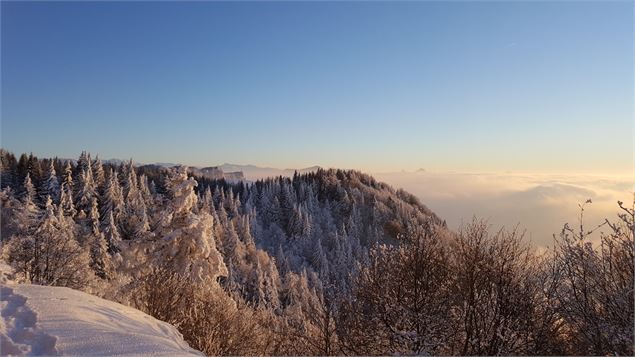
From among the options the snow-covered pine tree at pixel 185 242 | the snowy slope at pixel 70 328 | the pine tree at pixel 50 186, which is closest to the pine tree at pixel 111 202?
the pine tree at pixel 50 186

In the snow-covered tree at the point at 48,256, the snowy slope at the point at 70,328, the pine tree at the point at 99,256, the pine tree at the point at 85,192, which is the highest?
the snowy slope at the point at 70,328

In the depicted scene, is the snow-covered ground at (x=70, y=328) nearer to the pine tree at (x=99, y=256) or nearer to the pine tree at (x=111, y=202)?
the pine tree at (x=99, y=256)

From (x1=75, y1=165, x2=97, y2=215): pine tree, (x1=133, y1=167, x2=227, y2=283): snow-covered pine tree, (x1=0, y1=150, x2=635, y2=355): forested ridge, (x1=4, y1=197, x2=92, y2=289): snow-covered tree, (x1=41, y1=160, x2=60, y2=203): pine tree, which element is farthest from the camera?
(x1=41, y1=160, x2=60, y2=203): pine tree

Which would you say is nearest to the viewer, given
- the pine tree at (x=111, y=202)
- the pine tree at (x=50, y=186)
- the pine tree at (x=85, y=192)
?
the pine tree at (x=111, y=202)

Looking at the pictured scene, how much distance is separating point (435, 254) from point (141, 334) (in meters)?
10.5

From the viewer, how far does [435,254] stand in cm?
1418

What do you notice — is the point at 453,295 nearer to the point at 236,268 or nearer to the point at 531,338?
the point at 531,338

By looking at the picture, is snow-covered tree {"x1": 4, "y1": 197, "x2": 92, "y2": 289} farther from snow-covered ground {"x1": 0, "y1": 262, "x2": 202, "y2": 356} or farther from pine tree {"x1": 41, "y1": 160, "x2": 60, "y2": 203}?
pine tree {"x1": 41, "y1": 160, "x2": 60, "y2": 203}

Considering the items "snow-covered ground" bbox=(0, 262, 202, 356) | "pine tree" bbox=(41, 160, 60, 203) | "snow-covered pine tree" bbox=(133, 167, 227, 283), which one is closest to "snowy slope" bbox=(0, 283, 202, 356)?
"snow-covered ground" bbox=(0, 262, 202, 356)

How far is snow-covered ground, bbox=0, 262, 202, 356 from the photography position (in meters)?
5.32

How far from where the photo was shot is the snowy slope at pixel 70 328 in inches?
210

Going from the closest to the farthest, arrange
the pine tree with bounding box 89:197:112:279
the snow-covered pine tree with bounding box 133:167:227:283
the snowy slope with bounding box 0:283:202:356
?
the snowy slope with bounding box 0:283:202:356 → the snow-covered pine tree with bounding box 133:167:227:283 → the pine tree with bounding box 89:197:112:279

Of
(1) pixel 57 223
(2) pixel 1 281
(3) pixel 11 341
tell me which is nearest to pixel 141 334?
(3) pixel 11 341

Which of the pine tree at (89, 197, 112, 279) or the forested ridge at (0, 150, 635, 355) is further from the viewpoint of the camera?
the pine tree at (89, 197, 112, 279)
